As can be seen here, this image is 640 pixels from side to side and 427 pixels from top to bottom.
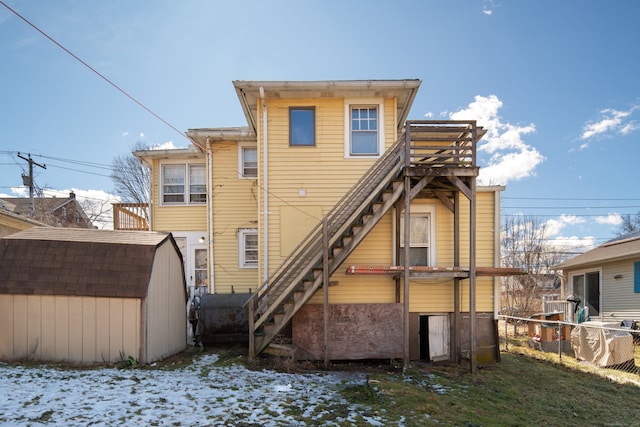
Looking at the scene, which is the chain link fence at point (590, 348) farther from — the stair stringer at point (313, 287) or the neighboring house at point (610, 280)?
the stair stringer at point (313, 287)

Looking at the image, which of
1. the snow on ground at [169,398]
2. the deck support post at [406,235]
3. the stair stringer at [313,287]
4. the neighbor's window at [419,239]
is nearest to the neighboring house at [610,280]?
the neighbor's window at [419,239]

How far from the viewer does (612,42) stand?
13.1 metres

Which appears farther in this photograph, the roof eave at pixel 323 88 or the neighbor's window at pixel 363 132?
the neighbor's window at pixel 363 132

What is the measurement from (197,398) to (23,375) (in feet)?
11.2

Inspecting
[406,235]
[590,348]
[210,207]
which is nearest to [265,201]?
[210,207]

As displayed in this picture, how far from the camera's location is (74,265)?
7305 millimetres

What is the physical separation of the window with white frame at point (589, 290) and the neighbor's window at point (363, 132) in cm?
1491

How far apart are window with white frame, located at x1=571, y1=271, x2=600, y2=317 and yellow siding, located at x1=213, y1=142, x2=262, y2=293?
54.5 feet

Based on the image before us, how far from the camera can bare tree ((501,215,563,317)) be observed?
19406 millimetres

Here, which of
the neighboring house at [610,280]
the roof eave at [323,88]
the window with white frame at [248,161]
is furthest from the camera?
the neighboring house at [610,280]

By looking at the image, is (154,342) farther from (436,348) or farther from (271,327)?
(436,348)

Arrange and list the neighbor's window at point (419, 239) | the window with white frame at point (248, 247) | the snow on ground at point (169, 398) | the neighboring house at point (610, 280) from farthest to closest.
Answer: the neighboring house at point (610, 280) → the window with white frame at point (248, 247) → the neighbor's window at point (419, 239) → the snow on ground at point (169, 398)

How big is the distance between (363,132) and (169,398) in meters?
7.53

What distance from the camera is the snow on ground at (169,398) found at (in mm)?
4617
